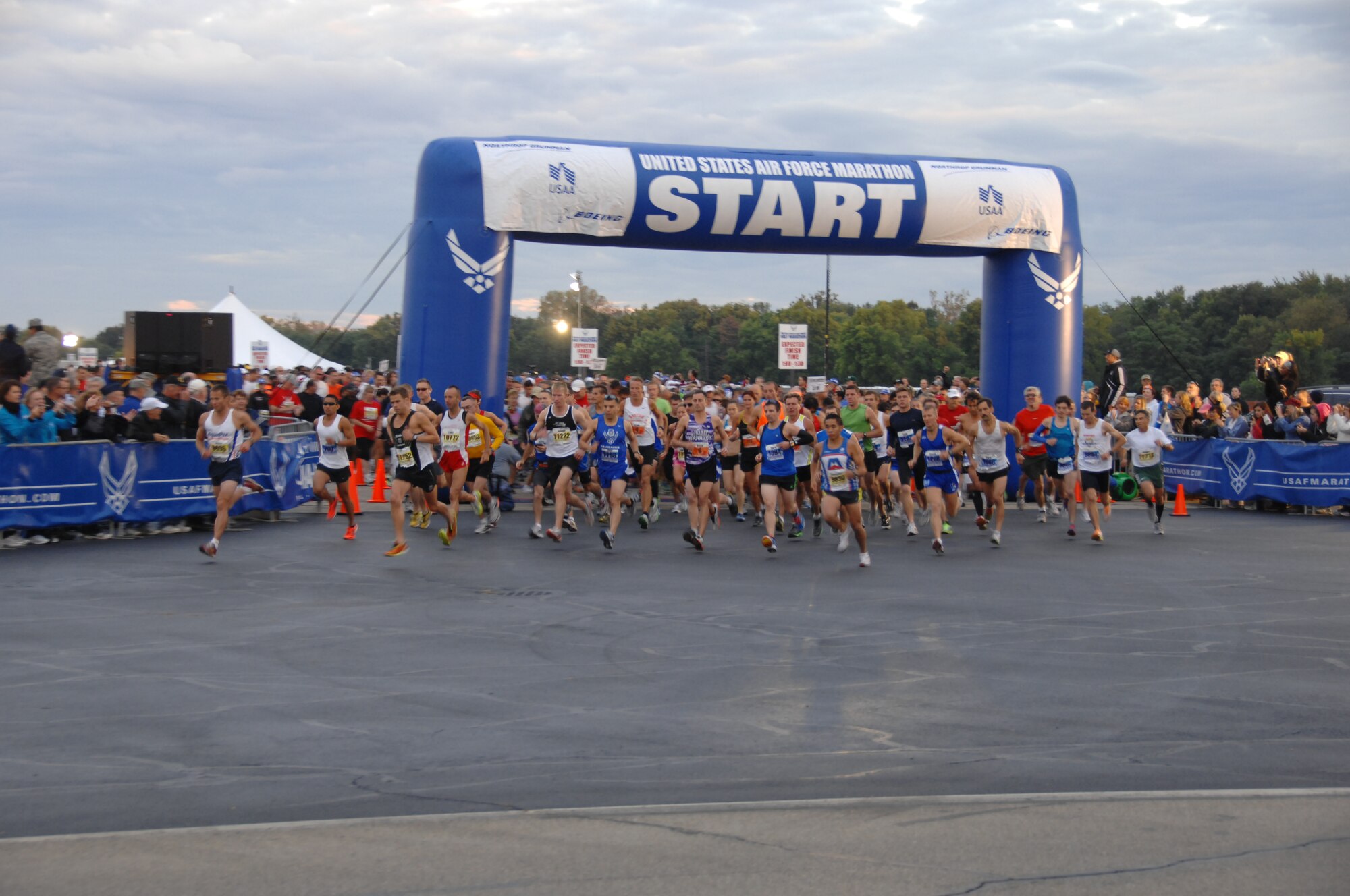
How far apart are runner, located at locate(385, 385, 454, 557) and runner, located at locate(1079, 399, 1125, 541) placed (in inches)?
313

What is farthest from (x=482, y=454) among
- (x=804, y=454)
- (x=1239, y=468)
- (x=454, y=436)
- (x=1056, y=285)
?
(x=1239, y=468)

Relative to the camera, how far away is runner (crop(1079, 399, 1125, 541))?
50.3 feet

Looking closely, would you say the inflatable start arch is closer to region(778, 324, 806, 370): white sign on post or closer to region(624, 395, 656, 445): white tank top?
region(624, 395, 656, 445): white tank top

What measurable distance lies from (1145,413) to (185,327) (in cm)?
1766

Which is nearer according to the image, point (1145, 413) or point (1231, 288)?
point (1145, 413)

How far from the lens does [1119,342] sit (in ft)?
279

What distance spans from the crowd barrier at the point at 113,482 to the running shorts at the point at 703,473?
5.99 meters

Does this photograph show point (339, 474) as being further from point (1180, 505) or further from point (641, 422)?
point (1180, 505)

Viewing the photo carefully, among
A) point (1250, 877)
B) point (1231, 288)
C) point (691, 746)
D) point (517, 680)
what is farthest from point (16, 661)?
point (1231, 288)

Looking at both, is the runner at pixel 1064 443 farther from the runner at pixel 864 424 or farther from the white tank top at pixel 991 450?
the runner at pixel 864 424

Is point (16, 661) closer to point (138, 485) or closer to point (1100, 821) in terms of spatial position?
point (1100, 821)

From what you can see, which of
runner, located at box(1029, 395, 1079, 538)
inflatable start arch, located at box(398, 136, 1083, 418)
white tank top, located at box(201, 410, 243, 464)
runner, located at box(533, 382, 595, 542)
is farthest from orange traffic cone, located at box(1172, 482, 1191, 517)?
white tank top, located at box(201, 410, 243, 464)

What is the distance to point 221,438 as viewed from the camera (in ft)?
42.2

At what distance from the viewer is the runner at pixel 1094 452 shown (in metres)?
15.3
